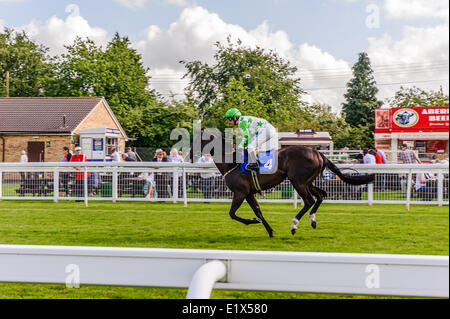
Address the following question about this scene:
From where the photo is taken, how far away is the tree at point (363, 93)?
1.56 m

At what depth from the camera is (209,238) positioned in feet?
6.08

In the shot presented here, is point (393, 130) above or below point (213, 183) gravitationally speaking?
above

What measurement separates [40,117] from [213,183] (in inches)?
99.4

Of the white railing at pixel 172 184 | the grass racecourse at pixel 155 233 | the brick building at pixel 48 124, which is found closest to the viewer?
the brick building at pixel 48 124

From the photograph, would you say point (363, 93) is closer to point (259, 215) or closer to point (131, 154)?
point (131, 154)

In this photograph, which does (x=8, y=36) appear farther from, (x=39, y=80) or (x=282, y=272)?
(x=282, y=272)

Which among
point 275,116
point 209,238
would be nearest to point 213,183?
point 209,238

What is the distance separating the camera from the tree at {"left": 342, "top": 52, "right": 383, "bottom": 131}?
156 centimetres

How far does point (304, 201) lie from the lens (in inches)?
140

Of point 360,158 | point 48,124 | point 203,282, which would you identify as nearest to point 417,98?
point 360,158

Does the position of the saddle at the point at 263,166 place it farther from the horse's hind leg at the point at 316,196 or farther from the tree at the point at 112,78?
the tree at the point at 112,78

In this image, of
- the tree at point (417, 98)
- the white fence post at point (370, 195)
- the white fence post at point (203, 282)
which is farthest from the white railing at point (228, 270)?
the white fence post at point (370, 195)

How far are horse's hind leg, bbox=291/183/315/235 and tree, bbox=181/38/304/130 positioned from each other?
3.93 feet

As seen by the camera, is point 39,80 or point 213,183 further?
point 213,183
